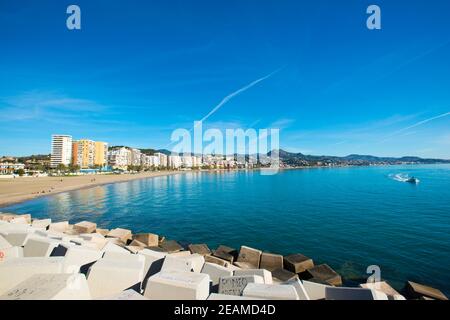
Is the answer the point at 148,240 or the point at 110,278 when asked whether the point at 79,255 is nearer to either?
the point at 110,278

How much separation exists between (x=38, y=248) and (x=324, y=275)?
1092 centimetres

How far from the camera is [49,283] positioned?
177 inches

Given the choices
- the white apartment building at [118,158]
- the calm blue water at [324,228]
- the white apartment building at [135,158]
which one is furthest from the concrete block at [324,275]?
the white apartment building at [135,158]

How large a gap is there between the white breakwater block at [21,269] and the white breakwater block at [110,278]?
802 mm

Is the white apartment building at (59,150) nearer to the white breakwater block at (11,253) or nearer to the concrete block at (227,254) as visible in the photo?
the concrete block at (227,254)

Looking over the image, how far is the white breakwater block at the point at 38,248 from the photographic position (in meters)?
8.52

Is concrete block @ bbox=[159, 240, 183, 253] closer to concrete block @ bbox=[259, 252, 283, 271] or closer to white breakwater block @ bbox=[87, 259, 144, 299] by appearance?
concrete block @ bbox=[259, 252, 283, 271]

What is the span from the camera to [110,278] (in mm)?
5855

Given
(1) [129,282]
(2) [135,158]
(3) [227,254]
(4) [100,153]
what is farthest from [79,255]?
(2) [135,158]

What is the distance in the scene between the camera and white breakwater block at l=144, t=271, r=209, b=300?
15.7 ft

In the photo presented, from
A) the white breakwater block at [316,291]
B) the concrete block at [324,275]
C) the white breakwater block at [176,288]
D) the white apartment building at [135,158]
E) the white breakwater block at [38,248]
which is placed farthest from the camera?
the white apartment building at [135,158]

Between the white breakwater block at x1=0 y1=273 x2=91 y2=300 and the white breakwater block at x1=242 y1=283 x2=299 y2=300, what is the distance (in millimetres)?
3088

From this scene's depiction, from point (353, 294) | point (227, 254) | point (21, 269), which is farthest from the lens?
point (227, 254)

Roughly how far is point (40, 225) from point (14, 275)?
13.1 m
